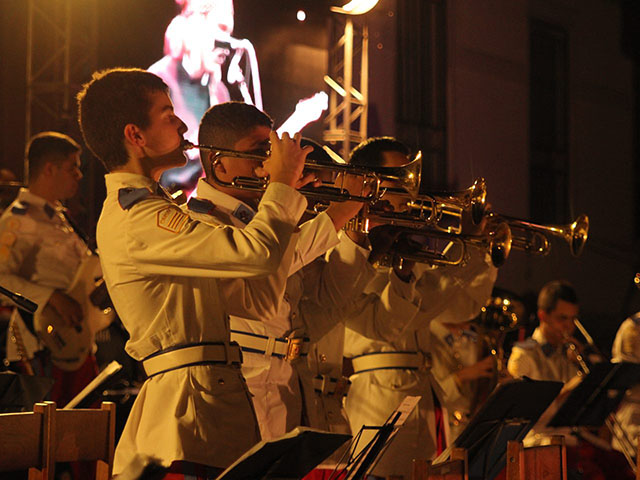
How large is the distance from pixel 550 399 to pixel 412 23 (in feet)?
12.8

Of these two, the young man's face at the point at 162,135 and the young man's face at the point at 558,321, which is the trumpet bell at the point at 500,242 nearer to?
the young man's face at the point at 162,135

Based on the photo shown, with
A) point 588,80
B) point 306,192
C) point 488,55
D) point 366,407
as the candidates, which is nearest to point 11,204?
point 366,407

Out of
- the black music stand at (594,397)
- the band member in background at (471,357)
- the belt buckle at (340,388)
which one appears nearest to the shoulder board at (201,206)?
the belt buckle at (340,388)

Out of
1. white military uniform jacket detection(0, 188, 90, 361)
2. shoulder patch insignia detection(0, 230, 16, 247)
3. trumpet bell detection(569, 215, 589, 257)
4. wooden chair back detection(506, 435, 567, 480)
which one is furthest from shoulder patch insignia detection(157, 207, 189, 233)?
shoulder patch insignia detection(0, 230, 16, 247)

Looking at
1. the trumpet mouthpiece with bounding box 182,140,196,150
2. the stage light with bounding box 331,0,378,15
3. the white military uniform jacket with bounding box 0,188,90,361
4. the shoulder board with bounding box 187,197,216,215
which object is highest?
the stage light with bounding box 331,0,378,15

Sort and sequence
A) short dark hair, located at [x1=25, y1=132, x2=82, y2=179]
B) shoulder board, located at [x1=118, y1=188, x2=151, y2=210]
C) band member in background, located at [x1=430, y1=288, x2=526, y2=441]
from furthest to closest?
band member in background, located at [x1=430, y1=288, x2=526, y2=441]
short dark hair, located at [x1=25, y1=132, x2=82, y2=179]
shoulder board, located at [x1=118, y1=188, x2=151, y2=210]

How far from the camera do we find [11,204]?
16.9 ft

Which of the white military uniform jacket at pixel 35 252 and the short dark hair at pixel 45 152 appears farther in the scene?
the short dark hair at pixel 45 152

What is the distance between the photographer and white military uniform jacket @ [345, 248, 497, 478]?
402 cm

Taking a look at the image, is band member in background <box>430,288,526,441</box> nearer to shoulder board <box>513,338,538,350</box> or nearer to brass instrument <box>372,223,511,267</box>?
shoulder board <box>513,338,538,350</box>

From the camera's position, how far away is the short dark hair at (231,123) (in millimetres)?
3137

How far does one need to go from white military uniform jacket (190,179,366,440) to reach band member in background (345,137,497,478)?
52cm

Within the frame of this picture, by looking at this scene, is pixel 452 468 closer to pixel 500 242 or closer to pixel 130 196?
pixel 130 196

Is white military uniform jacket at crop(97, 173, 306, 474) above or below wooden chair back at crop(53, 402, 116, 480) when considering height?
above
